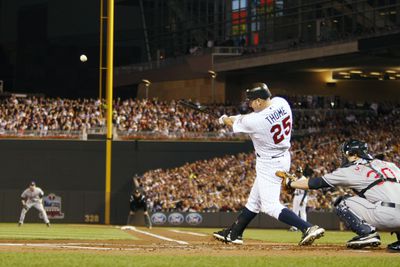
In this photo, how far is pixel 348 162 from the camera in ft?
38.5

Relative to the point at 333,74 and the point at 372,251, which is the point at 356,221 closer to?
the point at 372,251

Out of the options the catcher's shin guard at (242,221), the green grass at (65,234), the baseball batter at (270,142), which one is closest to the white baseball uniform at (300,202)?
the green grass at (65,234)

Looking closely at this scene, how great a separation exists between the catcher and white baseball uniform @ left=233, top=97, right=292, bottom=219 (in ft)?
2.40

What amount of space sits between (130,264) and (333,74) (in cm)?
A: 4175

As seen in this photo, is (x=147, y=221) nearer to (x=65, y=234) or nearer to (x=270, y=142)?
(x=65, y=234)

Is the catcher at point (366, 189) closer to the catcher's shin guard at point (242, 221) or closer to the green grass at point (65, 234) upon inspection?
the catcher's shin guard at point (242, 221)

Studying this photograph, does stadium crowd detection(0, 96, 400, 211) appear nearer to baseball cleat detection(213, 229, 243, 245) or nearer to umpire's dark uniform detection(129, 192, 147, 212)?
umpire's dark uniform detection(129, 192, 147, 212)

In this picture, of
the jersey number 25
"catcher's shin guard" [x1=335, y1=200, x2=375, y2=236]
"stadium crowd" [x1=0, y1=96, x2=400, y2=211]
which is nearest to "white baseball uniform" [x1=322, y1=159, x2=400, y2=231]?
"catcher's shin guard" [x1=335, y1=200, x2=375, y2=236]

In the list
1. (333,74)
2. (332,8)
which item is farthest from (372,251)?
(333,74)

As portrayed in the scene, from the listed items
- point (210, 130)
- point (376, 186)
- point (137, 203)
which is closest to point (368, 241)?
point (376, 186)

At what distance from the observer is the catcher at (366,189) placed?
11414mm

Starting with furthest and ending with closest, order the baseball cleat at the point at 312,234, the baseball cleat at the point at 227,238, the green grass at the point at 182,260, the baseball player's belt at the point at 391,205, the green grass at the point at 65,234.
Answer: the green grass at the point at 65,234 → the baseball cleat at the point at 227,238 → the baseball cleat at the point at 312,234 → the baseball player's belt at the point at 391,205 → the green grass at the point at 182,260

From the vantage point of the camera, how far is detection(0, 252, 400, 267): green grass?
9750 mm

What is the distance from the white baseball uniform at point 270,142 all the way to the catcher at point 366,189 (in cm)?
73
